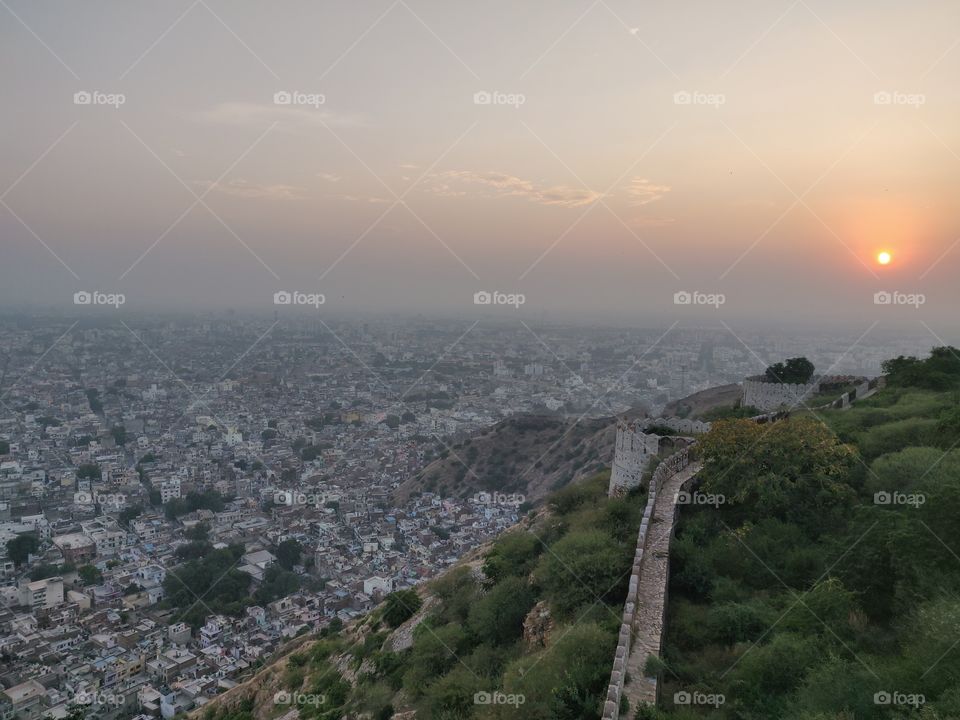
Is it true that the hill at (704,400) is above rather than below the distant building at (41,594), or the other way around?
above

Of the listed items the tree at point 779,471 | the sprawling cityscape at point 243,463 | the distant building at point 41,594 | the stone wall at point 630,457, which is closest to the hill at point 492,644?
the stone wall at point 630,457

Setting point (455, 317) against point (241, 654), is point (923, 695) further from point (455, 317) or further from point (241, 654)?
point (455, 317)

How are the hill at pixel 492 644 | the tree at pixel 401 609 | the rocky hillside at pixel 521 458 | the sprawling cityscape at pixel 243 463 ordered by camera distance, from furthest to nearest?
the rocky hillside at pixel 521 458 → the sprawling cityscape at pixel 243 463 → the tree at pixel 401 609 → the hill at pixel 492 644

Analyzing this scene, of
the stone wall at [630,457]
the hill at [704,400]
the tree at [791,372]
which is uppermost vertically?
the tree at [791,372]

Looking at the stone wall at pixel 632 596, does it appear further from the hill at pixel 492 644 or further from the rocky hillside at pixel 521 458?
the rocky hillside at pixel 521 458

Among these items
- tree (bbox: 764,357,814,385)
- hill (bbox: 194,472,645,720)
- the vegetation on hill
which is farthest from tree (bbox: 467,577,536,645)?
tree (bbox: 764,357,814,385)

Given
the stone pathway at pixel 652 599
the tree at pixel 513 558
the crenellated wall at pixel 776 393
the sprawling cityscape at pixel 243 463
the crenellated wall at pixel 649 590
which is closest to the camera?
the crenellated wall at pixel 649 590
